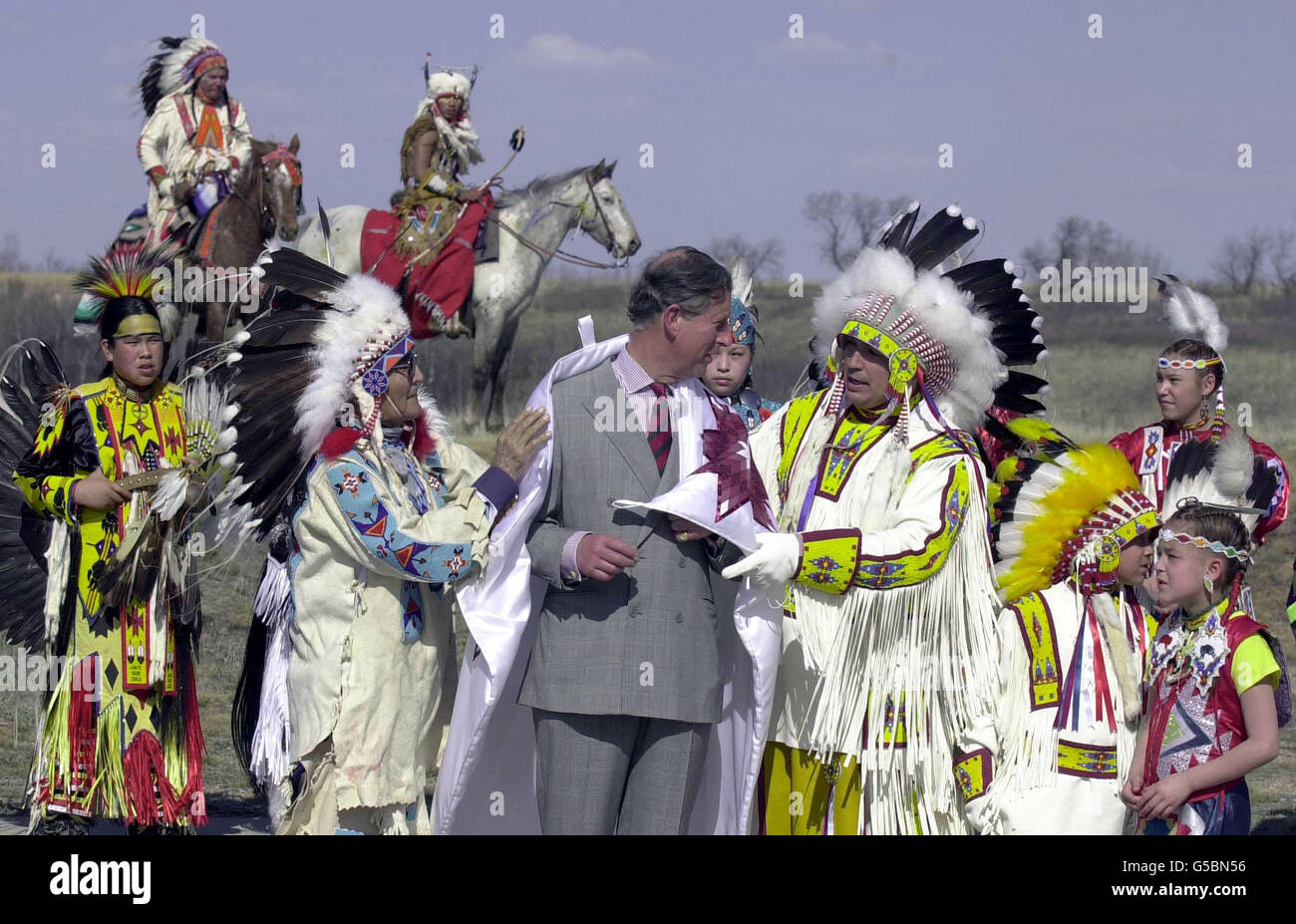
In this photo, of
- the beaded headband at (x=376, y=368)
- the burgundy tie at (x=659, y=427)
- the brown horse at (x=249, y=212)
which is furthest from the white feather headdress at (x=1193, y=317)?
the brown horse at (x=249, y=212)

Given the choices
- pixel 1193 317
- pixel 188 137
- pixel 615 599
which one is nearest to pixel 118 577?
pixel 615 599

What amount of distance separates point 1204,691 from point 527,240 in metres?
9.74

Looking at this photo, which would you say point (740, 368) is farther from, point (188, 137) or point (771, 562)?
point (188, 137)

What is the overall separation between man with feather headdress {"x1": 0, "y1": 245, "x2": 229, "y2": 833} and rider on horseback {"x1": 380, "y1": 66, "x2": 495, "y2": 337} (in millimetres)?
6876

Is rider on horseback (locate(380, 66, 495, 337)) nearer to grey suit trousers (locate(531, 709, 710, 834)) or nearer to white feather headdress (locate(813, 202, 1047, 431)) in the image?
white feather headdress (locate(813, 202, 1047, 431))

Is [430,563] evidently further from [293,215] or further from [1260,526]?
[293,215]

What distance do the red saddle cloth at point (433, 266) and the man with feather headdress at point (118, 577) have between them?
22.1ft

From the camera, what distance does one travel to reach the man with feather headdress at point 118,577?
4727 mm

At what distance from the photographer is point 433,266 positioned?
12219 millimetres

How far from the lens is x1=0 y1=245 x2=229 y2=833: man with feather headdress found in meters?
4.73

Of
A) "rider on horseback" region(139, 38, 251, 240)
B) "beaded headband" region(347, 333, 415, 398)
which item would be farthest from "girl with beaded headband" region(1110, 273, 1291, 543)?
"rider on horseback" region(139, 38, 251, 240)

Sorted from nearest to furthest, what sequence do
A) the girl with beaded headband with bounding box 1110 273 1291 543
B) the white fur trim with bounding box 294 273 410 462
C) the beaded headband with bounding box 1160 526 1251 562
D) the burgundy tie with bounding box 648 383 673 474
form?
the burgundy tie with bounding box 648 383 673 474, the beaded headband with bounding box 1160 526 1251 562, the white fur trim with bounding box 294 273 410 462, the girl with beaded headband with bounding box 1110 273 1291 543

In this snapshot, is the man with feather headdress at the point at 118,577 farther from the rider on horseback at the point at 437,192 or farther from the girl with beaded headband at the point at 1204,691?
the rider on horseback at the point at 437,192

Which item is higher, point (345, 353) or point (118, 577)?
point (345, 353)
